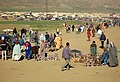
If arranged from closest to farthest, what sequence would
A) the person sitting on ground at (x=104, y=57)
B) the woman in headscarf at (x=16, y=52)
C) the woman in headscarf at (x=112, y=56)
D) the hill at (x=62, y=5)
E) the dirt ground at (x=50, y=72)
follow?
the dirt ground at (x=50, y=72) → the woman in headscarf at (x=112, y=56) → the person sitting on ground at (x=104, y=57) → the woman in headscarf at (x=16, y=52) → the hill at (x=62, y=5)

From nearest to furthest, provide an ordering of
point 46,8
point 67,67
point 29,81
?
point 29,81, point 67,67, point 46,8

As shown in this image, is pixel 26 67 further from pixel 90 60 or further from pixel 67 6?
→ pixel 67 6

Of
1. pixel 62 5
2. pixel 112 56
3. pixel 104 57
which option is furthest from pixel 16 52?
pixel 62 5

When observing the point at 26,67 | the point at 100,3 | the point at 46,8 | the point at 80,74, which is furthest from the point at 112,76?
the point at 100,3

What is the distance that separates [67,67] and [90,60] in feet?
6.54

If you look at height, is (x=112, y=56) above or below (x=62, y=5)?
above

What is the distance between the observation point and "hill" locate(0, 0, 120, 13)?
137m

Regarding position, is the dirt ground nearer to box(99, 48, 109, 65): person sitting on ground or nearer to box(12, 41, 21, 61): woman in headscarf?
box(12, 41, 21, 61): woman in headscarf

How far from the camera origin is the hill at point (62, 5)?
137 meters

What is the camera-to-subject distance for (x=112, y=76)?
50.6 ft

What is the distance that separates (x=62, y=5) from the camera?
147 meters

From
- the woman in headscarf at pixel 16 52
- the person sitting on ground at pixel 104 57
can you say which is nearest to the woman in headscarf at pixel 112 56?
the person sitting on ground at pixel 104 57

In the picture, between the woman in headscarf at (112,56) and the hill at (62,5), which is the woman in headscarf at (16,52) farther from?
the hill at (62,5)

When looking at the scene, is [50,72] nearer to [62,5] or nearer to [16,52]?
[16,52]
